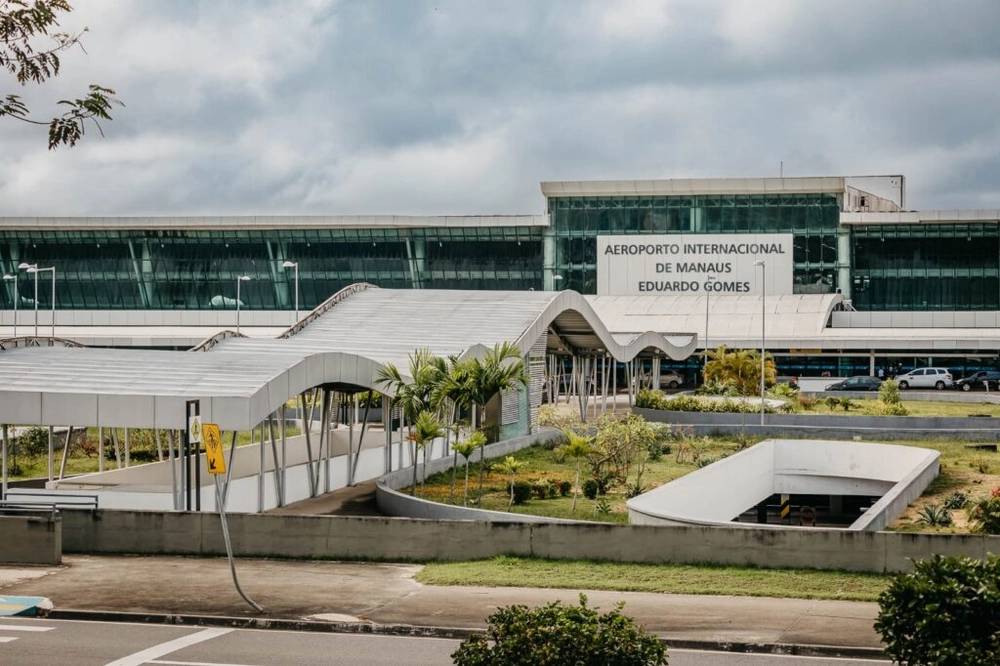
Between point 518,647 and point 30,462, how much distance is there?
38524 mm

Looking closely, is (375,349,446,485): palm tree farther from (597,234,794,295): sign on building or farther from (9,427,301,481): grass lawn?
(597,234,794,295): sign on building

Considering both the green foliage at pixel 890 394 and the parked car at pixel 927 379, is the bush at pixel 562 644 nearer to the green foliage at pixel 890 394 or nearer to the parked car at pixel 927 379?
the green foliage at pixel 890 394

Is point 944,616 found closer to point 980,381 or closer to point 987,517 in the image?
point 987,517

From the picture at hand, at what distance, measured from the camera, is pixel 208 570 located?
24.0 meters

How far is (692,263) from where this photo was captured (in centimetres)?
10550

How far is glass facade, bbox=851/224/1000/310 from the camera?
344 feet

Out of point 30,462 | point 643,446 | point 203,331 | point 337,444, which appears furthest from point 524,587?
point 203,331

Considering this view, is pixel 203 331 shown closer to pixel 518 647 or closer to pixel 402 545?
pixel 402 545

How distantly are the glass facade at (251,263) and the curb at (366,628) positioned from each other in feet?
298

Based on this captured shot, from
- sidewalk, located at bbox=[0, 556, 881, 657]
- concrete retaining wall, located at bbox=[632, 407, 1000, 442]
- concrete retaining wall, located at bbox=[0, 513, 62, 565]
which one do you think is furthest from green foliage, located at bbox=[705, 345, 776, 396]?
concrete retaining wall, located at bbox=[0, 513, 62, 565]

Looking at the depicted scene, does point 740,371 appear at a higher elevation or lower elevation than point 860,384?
higher

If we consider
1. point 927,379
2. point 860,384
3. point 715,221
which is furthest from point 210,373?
point 715,221

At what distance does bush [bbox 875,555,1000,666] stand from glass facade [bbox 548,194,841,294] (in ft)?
306

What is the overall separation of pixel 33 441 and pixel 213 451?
31157 millimetres
